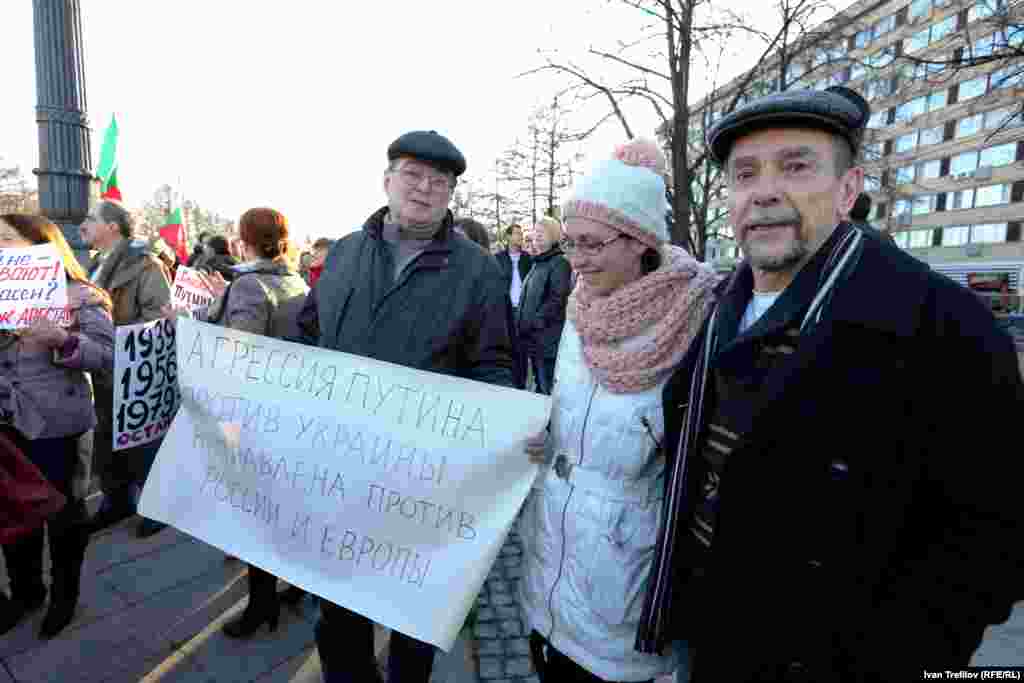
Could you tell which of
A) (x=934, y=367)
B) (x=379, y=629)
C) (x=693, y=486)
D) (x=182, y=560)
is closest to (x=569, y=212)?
(x=693, y=486)

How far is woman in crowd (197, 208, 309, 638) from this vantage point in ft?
9.18

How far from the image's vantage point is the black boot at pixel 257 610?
9.11 feet

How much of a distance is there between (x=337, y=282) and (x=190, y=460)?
95 centimetres

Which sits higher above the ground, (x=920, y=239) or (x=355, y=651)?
(x=920, y=239)

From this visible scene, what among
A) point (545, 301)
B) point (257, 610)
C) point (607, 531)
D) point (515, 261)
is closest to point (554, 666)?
point (607, 531)

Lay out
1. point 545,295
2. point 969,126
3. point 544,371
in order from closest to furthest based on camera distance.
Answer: point 545,295 → point 544,371 → point 969,126

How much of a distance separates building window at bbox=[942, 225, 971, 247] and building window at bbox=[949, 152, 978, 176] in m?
4.19

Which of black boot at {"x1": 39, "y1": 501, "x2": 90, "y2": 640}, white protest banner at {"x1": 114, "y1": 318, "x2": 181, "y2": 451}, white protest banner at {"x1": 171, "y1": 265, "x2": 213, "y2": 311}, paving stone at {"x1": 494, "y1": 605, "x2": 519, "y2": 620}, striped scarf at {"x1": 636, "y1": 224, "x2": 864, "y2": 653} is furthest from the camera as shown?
white protest banner at {"x1": 171, "y1": 265, "x2": 213, "y2": 311}

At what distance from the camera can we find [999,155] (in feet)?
130

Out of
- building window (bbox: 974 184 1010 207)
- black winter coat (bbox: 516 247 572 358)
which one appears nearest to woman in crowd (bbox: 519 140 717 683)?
black winter coat (bbox: 516 247 572 358)

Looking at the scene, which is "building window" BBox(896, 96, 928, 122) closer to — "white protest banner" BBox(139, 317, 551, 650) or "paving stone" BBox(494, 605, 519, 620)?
"paving stone" BBox(494, 605, 519, 620)

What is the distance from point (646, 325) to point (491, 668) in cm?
189

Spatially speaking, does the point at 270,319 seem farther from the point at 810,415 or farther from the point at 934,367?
the point at 934,367

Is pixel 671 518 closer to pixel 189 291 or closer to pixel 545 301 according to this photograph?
pixel 189 291
